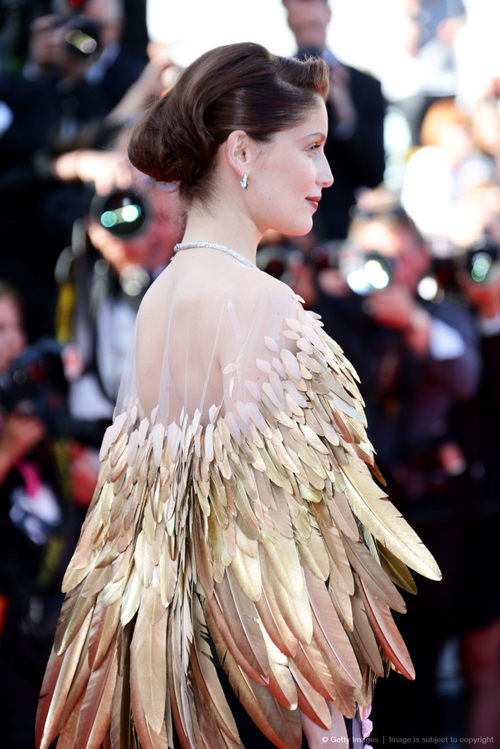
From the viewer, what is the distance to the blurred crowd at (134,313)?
3.11m

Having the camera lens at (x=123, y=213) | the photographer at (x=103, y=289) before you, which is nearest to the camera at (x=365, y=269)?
the photographer at (x=103, y=289)

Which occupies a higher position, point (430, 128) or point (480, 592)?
point (430, 128)

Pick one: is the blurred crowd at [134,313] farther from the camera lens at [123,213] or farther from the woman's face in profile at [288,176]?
the woman's face in profile at [288,176]

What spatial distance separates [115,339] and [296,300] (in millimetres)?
1569

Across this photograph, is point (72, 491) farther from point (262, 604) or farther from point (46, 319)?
point (262, 604)

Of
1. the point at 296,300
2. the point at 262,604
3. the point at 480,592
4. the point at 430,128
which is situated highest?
the point at 296,300

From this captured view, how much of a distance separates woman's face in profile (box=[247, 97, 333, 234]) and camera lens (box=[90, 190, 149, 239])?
1289mm

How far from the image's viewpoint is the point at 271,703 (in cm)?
172

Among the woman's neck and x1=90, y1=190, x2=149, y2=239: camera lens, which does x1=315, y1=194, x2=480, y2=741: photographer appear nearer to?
x1=90, y1=190, x2=149, y2=239: camera lens

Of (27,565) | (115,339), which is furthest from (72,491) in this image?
(115,339)

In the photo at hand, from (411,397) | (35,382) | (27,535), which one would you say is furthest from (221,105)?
(411,397)

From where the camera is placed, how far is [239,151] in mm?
1898

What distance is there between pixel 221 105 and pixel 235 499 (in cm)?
72

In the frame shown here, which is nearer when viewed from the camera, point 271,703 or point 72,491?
point 271,703
